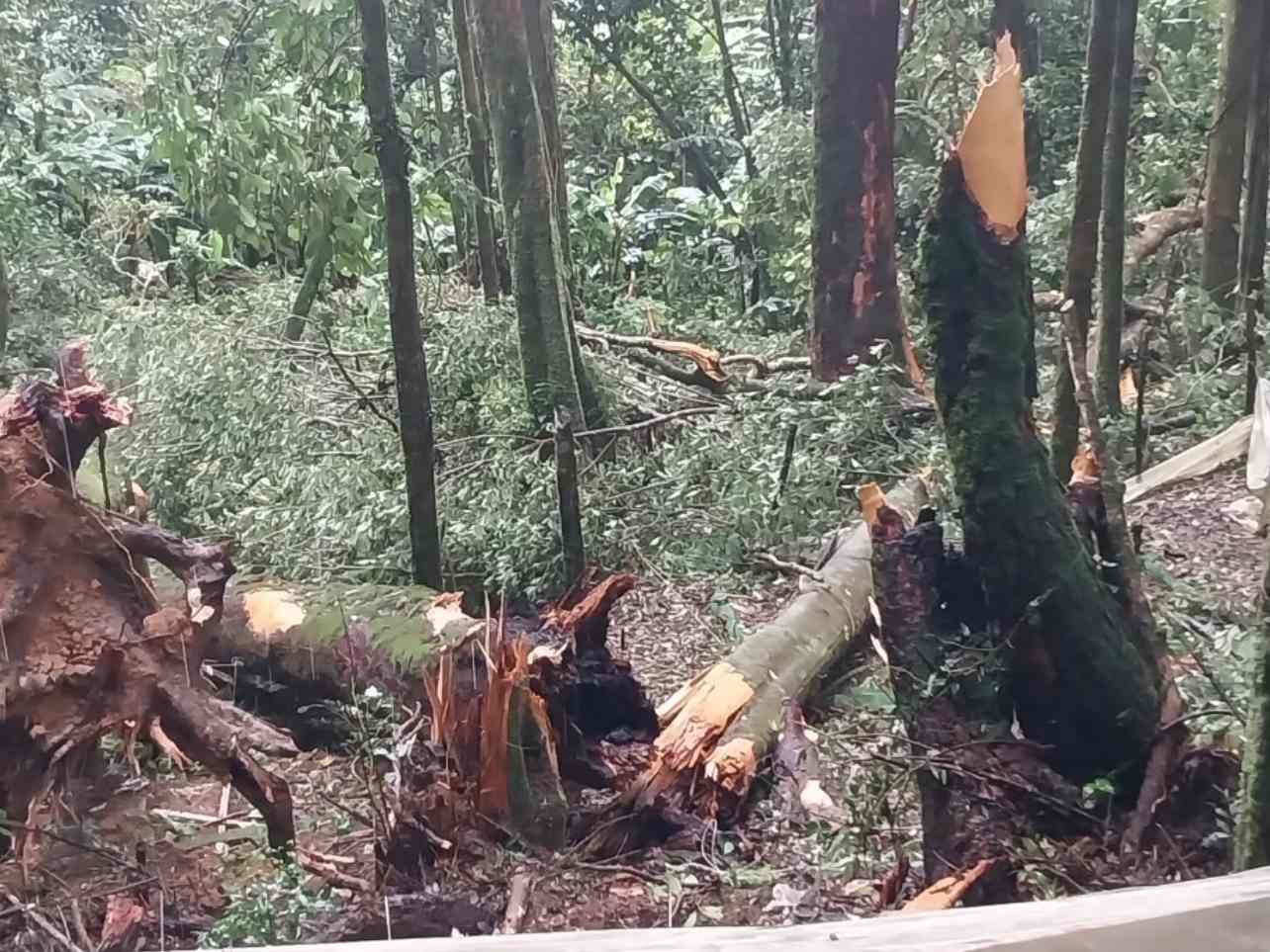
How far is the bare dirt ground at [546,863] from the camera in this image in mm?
1878

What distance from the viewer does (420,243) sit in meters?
6.12

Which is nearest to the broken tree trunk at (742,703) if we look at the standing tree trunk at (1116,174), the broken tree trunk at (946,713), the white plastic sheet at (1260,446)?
the broken tree trunk at (946,713)

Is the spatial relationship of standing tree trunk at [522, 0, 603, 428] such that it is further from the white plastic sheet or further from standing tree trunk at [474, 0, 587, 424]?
the white plastic sheet

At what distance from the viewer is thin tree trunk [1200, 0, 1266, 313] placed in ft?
17.7

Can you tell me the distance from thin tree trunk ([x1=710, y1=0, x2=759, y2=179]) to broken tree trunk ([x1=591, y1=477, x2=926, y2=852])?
15.4ft

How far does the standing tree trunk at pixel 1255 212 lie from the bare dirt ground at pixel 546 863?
8.47ft

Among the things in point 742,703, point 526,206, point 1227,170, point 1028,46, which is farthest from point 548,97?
point 742,703

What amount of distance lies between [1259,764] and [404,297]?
2.25 meters

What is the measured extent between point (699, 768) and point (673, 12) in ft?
21.5

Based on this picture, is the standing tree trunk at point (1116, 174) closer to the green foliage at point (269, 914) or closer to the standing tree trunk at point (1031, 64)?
the standing tree trunk at point (1031, 64)

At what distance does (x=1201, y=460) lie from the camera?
4.23m

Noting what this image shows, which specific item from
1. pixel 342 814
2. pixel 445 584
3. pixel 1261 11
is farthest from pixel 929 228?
pixel 1261 11

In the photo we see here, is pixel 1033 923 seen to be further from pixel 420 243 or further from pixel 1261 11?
pixel 420 243

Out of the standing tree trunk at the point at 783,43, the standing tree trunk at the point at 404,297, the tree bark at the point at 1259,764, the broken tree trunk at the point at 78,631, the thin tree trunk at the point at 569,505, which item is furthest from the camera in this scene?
the standing tree trunk at the point at 783,43
